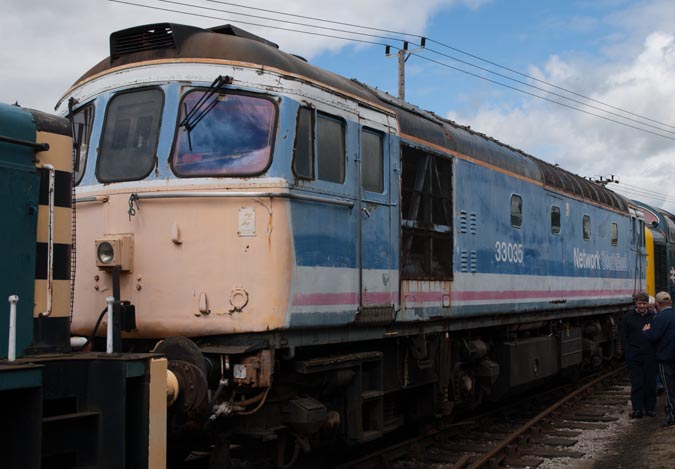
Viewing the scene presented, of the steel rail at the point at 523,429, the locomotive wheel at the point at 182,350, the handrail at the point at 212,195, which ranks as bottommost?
the steel rail at the point at 523,429

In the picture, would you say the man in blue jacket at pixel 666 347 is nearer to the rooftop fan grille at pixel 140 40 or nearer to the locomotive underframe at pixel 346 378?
the locomotive underframe at pixel 346 378

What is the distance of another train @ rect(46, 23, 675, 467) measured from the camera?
5676 millimetres

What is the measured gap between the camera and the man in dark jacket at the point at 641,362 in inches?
424

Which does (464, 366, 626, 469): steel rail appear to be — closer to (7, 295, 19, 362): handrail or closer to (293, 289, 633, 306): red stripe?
(293, 289, 633, 306): red stripe

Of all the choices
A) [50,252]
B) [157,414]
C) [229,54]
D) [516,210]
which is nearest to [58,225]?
[50,252]

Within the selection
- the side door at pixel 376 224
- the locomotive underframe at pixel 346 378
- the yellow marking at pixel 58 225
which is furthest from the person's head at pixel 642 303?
the yellow marking at pixel 58 225

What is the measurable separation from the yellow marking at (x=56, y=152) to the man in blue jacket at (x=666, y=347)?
8235 millimetres

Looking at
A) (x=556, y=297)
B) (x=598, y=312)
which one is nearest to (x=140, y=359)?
(x=556, y=297)

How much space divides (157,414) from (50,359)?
0.67 m

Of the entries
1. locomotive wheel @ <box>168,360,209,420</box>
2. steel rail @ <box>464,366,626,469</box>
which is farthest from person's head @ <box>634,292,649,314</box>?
locomotive wheel @ <box>168,360,209,420</box>

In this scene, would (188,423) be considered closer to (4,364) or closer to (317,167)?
(4,364)

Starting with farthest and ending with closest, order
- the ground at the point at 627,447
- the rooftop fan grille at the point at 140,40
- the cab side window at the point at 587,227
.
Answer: the cab side window at the point at 587,227
the ground at the point at 627,447
the rooftop fan grille at the point at 140,40

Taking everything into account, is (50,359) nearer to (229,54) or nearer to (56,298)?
(56,298)

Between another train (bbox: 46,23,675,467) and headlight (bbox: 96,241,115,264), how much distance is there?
0.06 feet
